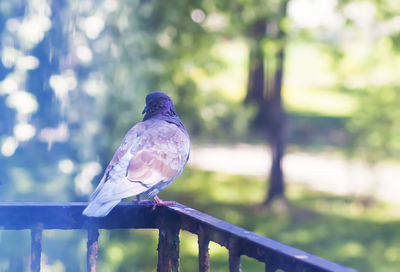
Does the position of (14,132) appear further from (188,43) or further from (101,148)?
(188,43)

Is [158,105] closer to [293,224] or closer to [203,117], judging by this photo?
[203,117]

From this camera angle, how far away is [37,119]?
4059mm

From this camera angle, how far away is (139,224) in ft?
6.20

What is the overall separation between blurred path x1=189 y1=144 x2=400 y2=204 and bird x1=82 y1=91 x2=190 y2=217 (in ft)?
24.3

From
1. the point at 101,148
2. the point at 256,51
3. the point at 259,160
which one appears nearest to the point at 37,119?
the point at 101,148

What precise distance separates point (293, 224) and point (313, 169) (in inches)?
154

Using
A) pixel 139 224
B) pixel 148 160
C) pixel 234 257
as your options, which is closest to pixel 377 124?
pixel 148 160

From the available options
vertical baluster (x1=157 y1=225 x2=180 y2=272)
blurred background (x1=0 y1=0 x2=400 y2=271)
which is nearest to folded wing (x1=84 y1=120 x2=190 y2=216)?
vertical baluster (x1=157 y1=225 x2=180 y2=272)

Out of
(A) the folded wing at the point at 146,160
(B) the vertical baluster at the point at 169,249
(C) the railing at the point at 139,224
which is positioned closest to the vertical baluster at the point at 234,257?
(C) the railing at the point at 139,224

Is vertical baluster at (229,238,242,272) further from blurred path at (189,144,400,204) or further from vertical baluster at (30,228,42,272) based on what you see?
blurred path at (189,144,400,204)

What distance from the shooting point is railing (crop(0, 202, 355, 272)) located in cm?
159

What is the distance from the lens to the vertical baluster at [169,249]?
1.83 metres

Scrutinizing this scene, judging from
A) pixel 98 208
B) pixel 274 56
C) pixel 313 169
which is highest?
pixel 274 56

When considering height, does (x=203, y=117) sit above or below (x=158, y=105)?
below
